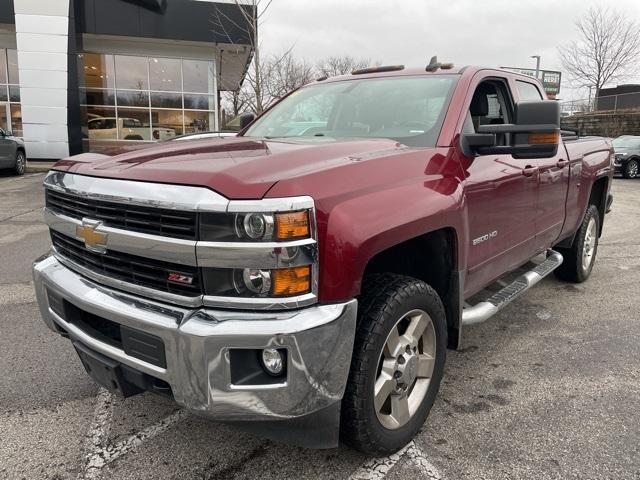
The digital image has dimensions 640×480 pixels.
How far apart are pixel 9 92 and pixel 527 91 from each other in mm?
23713

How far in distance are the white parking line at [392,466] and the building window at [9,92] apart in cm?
2405

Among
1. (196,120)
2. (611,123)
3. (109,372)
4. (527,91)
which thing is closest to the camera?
(109,372)

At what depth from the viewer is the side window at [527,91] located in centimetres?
396

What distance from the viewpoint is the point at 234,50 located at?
69.7ft

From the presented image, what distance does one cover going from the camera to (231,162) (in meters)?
2.15

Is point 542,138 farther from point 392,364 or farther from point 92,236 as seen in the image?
point 92,236

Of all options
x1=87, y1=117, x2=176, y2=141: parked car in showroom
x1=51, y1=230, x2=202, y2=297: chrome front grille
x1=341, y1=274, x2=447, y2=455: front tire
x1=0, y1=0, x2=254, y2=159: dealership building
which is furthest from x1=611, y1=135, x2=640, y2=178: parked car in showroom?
x1=51, y1=230, x2=202, y2=297: chrome front grille

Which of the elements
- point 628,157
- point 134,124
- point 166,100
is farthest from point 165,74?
point 628,157

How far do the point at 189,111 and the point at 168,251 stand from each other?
22.1 metres

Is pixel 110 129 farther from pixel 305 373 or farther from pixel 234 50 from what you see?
pixel 305 373

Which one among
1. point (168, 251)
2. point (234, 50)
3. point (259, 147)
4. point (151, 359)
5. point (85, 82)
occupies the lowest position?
point (151, 359)

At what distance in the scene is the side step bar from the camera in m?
3.05

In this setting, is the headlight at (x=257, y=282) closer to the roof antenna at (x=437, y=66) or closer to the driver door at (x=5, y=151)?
the roof antenna at (x=437, y=66)

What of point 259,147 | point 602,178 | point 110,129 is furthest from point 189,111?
point 259,147
